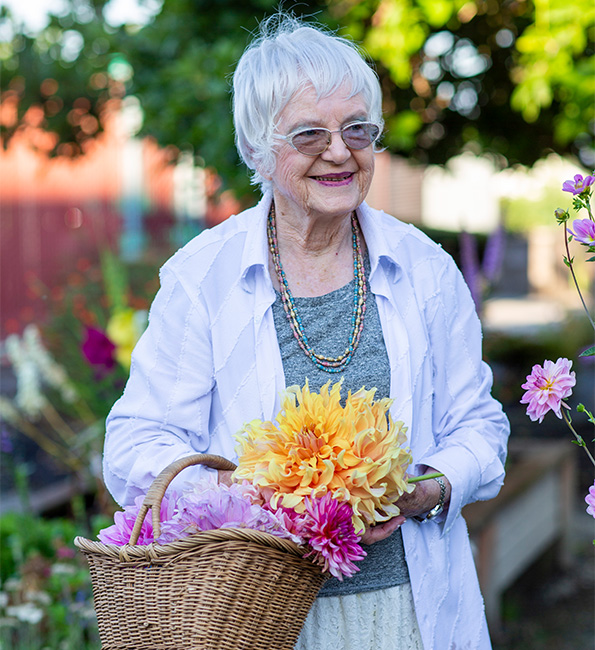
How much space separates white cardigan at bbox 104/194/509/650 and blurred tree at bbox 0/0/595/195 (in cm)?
193

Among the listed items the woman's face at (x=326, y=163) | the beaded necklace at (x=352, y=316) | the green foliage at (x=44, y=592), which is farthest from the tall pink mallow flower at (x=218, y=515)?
the green foliage at (x=44, y=592)

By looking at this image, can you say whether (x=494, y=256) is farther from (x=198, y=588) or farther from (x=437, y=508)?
(x=198, y=588)

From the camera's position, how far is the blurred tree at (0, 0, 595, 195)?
3.58 m

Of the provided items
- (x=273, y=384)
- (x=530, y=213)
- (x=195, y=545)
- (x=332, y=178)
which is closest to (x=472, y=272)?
(x=332, y=178)

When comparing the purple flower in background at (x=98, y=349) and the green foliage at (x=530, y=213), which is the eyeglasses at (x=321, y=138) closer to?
the purple flower in background at (x=98, y=349)

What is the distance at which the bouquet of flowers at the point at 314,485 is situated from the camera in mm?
1402

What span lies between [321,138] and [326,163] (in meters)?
0.05

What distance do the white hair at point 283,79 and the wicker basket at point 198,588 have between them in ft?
2.59

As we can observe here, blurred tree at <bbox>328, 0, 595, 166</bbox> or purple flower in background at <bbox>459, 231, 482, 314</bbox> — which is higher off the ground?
blurred tree at <bbox>328, 0, 595, 166</bbox>

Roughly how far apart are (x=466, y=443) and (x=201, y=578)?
70 cm

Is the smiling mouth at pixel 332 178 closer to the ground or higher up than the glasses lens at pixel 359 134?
closer to the ground

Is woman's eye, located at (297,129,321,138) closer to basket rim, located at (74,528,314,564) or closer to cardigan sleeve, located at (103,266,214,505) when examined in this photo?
cardigan sleeve, located at (103,266,214,505)

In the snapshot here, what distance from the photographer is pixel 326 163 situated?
70.5 inches

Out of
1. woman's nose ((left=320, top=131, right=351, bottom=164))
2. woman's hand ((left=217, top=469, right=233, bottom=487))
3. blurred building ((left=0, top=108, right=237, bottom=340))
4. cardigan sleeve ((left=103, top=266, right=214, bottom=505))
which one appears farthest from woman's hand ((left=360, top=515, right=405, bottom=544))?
blurred building ((left=0, top=108, right=237, bottom=340))
